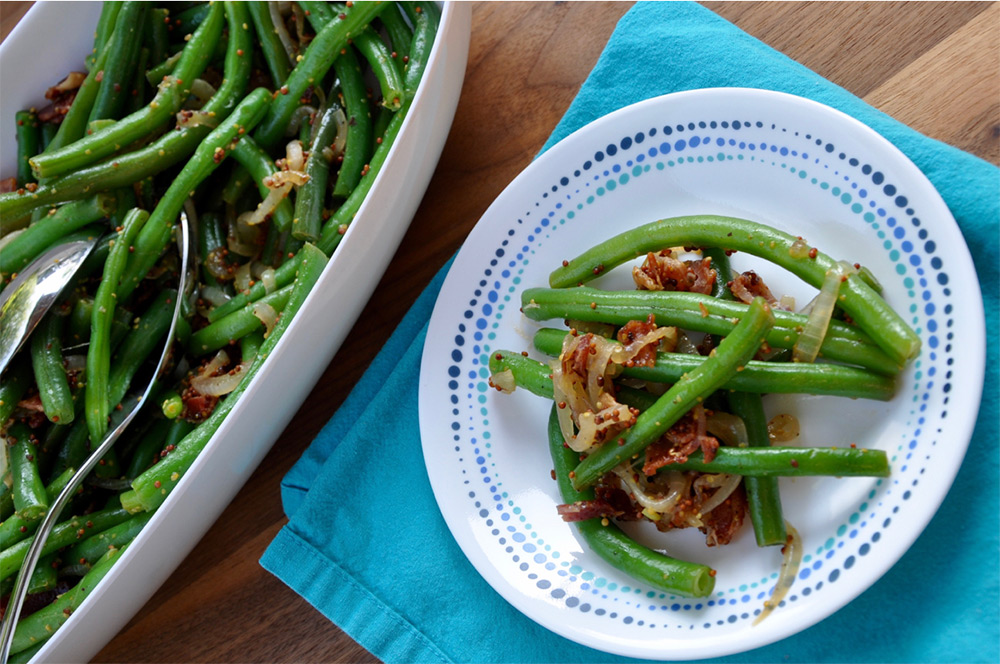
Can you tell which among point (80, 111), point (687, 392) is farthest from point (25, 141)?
point (687, 392)

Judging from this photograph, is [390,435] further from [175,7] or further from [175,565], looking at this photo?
[175,7]

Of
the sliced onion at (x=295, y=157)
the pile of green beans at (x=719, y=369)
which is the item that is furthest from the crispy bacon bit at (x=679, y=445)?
the sliced onion at (x=295, y=157)

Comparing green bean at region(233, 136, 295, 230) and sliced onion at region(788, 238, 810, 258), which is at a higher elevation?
green bean at region(233, 136, 295, 230)

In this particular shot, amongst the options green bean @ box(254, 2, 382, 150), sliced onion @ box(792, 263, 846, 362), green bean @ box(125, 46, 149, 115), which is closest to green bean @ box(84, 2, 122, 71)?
green bean @ box(125, 46, 149, 115)

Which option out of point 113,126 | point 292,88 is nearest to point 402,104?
point 292,88

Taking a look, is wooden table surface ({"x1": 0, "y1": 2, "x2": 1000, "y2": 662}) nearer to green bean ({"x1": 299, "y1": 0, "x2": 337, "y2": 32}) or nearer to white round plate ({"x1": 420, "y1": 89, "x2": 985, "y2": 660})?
white round plate ({"x1": 420, "y1": 89, "x2": 985, "y2": 660})

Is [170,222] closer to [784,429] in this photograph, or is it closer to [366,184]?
[366,184]

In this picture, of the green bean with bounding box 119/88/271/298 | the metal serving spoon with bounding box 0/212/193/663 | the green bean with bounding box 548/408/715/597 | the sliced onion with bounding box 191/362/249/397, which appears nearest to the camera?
the green bean with bounding box 548/408/715/597

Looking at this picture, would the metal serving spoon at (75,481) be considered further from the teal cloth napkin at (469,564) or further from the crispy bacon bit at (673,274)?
the crispy bacon bit at (673,274)
